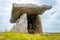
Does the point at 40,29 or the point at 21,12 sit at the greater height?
the point at 21,12

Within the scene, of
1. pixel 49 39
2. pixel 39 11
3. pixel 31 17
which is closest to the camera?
pixel 49 39

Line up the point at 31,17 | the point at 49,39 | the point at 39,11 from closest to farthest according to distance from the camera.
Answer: the point at 49,39 → the point at 39,11 → the point at 31,17

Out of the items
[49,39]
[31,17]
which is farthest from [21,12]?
[49,39]

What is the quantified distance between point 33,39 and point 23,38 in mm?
474

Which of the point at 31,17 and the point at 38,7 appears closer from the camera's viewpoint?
the point at 38,7

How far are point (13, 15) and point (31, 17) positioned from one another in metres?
2.03

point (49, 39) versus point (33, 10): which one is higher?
point (33, 10)

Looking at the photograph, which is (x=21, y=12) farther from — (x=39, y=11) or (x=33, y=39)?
(x=33, y=39)

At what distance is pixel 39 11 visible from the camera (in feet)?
61.4

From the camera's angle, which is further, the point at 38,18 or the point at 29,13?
the point at 38,18

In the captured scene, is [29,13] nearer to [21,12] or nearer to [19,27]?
[21,12]

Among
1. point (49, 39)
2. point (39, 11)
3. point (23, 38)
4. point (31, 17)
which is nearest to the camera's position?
point (23, 38)

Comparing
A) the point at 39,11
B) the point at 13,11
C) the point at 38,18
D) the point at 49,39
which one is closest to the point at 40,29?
the point at 38,18

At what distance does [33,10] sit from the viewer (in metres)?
18.2
